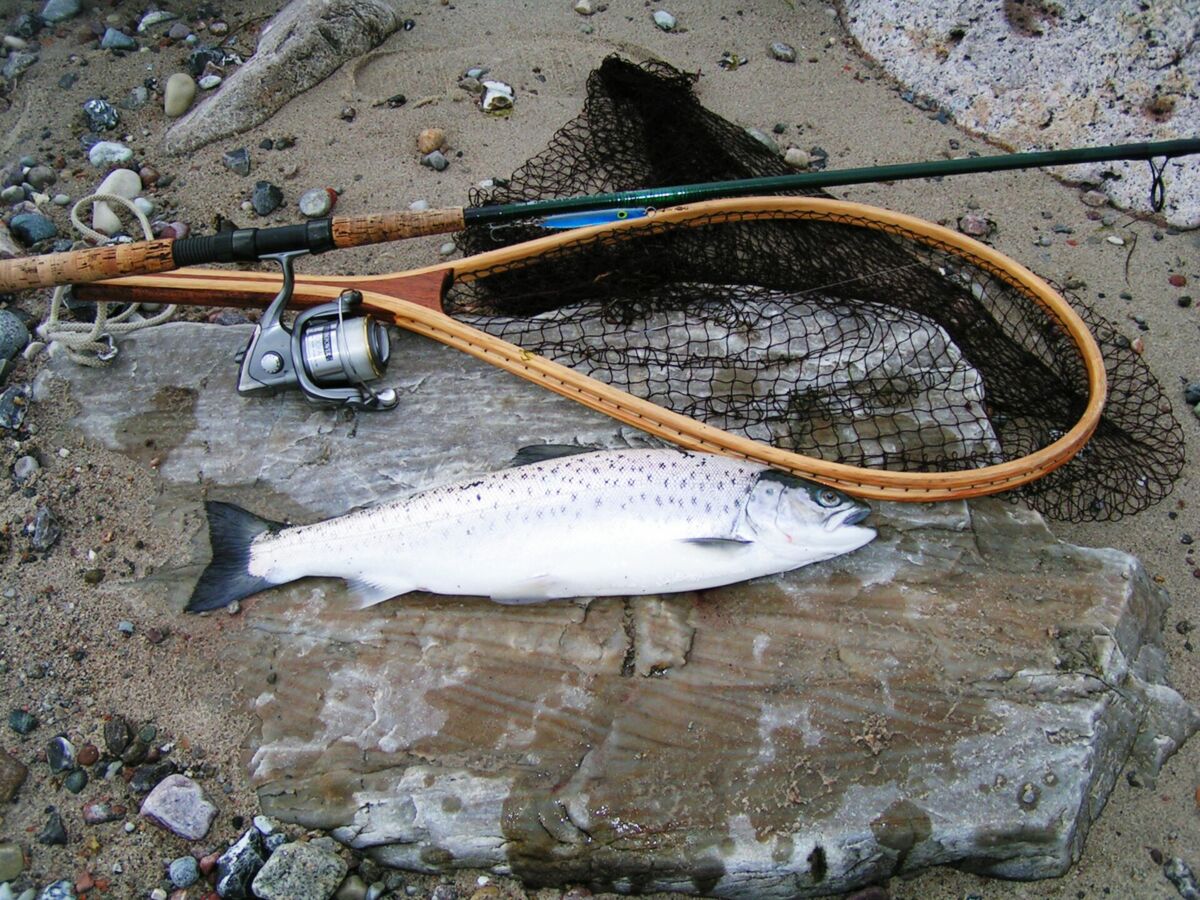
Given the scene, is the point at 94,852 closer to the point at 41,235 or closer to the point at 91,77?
the point at 41,235

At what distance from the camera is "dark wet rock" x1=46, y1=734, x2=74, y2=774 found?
3.68 meters

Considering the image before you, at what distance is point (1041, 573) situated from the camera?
376 centimetres

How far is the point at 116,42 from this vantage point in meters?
6.64

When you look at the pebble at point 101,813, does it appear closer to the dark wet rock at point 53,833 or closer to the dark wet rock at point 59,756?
the dark wet rock at point 53,833

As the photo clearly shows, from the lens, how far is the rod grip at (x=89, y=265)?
159 inches

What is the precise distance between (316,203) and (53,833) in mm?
3812

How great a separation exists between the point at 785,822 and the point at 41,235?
5.48 meters

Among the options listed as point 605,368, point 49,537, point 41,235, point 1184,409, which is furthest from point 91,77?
point 1184,409

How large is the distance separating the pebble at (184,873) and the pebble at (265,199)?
388cm

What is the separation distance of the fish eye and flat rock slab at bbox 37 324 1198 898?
0.98 feet

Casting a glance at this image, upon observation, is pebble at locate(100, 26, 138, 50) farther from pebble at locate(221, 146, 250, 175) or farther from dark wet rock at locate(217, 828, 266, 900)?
A: dark wet rock at locate(217, 828, 266, 900)

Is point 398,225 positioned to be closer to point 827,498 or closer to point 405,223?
point 405,223

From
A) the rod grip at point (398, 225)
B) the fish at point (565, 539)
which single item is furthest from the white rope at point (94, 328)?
the fish at point (565, 539)

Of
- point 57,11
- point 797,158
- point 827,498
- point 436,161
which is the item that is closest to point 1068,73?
point 797,158
